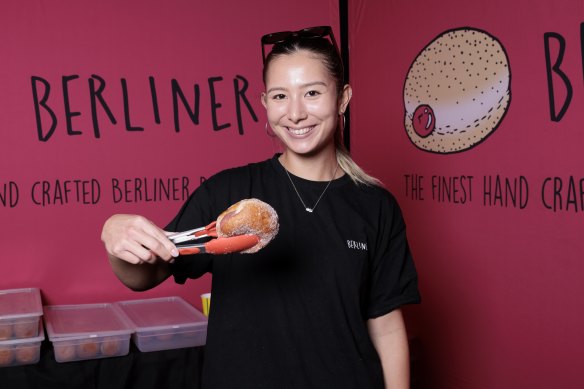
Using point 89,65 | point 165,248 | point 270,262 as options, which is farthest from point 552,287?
point 89,65

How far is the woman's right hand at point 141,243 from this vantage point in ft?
3.28

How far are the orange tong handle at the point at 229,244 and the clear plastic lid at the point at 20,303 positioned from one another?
1296mm

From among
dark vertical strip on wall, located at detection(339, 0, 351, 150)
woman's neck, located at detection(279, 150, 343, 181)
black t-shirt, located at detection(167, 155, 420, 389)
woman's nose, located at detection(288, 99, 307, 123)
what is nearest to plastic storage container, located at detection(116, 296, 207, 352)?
black t-shirt, located at detection(167, 155, 420, 389)

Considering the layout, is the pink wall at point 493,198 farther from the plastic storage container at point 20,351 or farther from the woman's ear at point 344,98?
the plastic storage container at point 20,351

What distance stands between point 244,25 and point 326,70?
1595mm

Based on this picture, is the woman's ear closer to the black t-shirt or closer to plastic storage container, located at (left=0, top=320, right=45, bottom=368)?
the black t-shirt

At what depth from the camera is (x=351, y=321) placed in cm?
132

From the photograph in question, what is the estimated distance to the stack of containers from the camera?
6.66 feet

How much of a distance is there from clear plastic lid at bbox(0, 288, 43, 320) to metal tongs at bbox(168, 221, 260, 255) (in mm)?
1244

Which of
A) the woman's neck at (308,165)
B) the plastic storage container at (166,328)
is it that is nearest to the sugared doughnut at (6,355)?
the plastic storage container at (166,328)

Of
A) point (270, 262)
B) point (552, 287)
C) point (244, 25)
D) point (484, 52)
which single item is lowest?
point (552, 287)

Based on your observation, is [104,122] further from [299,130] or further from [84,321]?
[299,130]

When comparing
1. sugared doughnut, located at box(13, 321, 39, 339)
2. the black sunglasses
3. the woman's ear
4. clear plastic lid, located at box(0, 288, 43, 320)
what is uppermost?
the black sunglasses

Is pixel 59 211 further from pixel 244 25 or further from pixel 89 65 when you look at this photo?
pixel 244 25
